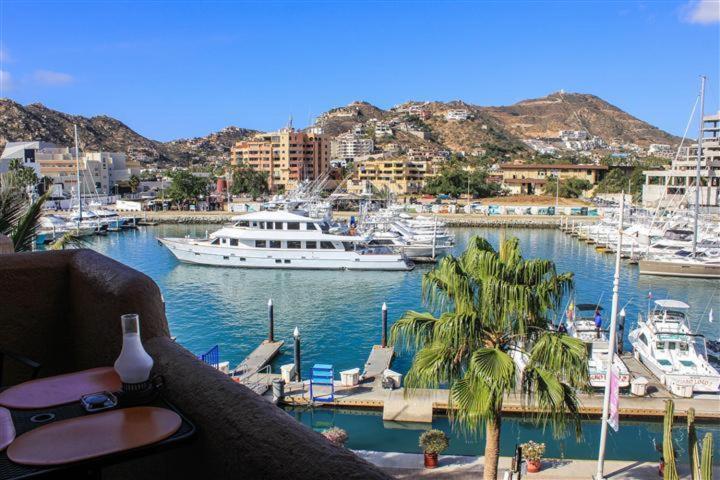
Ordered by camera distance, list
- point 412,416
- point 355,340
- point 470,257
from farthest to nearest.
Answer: point 355,340 → point 412,416 → point 470,257

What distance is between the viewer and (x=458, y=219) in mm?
72062

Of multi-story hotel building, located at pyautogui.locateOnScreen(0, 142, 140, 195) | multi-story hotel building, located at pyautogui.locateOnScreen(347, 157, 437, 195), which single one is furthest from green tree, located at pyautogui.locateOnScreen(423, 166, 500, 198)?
multi-story hotel building, located at pyautogui.locateOnScreen(0, 142, 140, 195)

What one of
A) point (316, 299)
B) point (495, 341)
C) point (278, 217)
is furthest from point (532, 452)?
point (278, 217)

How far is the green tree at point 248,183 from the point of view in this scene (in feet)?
313

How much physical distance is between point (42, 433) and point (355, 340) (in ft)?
67.2

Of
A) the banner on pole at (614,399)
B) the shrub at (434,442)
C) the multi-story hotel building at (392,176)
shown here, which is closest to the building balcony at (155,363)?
the shrub at (434,442)

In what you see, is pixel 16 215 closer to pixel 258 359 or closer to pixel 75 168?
pixel 258 359

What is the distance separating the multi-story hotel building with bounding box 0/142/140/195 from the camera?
89.4 m

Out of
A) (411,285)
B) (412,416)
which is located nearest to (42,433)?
(412,416)

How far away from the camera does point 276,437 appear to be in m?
2.00

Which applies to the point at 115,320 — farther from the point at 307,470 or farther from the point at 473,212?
the point at 473,212

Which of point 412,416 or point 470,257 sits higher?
point 470,257

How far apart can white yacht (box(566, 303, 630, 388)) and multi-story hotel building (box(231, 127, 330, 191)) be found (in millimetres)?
88136

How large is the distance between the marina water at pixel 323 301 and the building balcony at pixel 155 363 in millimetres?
10019
